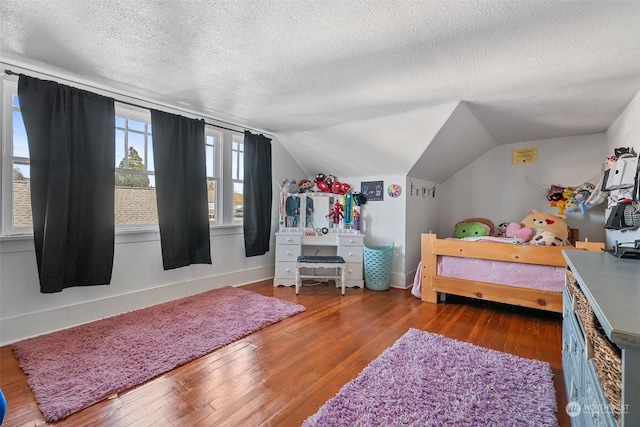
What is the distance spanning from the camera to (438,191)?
4672mm

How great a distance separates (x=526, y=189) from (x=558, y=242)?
144cm

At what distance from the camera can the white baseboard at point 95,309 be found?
6.92 feet

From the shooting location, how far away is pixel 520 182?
4109mm

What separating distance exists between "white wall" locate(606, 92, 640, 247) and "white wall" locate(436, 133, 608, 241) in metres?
0.60

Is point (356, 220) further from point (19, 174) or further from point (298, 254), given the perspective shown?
point (19, 174)

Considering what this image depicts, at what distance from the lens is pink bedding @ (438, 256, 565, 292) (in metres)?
2.56

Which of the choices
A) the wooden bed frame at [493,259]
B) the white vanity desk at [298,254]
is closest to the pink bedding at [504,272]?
the wooden bed frame at [493,259]

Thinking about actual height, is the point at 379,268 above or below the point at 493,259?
below

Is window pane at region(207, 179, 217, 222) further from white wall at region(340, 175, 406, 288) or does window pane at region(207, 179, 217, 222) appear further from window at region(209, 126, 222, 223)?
white wall at region(340, 175, 406, 288)

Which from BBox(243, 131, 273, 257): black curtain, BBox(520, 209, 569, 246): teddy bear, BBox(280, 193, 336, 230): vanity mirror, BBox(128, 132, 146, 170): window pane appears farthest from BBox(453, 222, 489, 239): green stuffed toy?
BBox(128, 132, 146, 170): window pane

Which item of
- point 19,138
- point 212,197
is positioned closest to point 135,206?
point 212,197

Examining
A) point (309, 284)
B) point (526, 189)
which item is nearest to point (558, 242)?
point (526, 189)

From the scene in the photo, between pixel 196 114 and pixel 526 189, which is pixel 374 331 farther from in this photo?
pixel 526 189

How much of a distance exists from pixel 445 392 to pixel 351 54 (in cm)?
213
